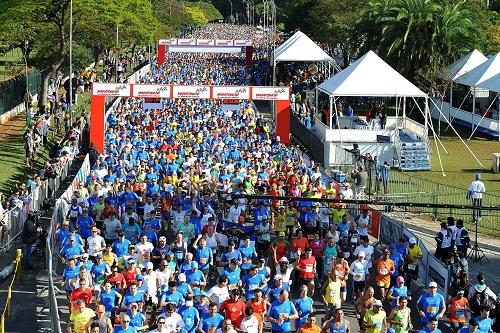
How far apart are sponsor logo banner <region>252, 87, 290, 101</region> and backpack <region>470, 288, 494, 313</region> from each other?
70.4 feet

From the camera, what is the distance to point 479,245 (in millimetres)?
24375

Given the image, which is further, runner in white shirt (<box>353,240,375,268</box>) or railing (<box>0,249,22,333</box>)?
runner in white shirt (<box>353,240,375,268</box>)

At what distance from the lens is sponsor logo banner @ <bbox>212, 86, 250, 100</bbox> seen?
122ft

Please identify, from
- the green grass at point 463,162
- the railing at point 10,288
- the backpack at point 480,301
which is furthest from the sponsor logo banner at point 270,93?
the backpack at point 480,301

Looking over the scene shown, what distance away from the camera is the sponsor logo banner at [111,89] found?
120 feet

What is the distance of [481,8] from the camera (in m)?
66.6

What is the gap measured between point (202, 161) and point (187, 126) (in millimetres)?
8130

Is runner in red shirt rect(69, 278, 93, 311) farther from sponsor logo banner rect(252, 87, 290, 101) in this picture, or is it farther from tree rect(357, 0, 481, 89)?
tree rect(357, 0, 481, 89)

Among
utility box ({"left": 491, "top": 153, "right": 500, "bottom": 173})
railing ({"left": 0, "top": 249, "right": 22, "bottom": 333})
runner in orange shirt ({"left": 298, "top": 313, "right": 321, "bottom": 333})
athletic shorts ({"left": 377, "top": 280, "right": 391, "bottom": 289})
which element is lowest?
railing ({"left": 0, "top": 249, "right": 22, "bottom": 333})

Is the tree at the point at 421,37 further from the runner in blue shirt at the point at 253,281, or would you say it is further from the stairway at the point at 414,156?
the runner in blue shirt at the point at 253,281

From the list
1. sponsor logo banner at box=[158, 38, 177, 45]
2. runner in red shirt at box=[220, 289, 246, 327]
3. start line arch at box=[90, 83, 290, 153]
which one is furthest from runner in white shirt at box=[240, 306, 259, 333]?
sponsor logo banner at box=[158, 38, 177, 45]

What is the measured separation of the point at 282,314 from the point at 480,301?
3392mm

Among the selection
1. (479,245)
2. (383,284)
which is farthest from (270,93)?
(383,284)

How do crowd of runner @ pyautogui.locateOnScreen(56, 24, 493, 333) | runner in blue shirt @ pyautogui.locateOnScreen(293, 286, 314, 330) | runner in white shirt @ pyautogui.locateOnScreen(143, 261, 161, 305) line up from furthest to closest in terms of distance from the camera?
runner in white shirt @ pyautogui.locateOnScreen(143, 261, 161, 305) < runner in blue shirt @ pyautogui.locateOnScreen(293, 286, 314, 330) < crowd of runner @ pyautogui.locateOnScreen(56, 24, 493, 333)
